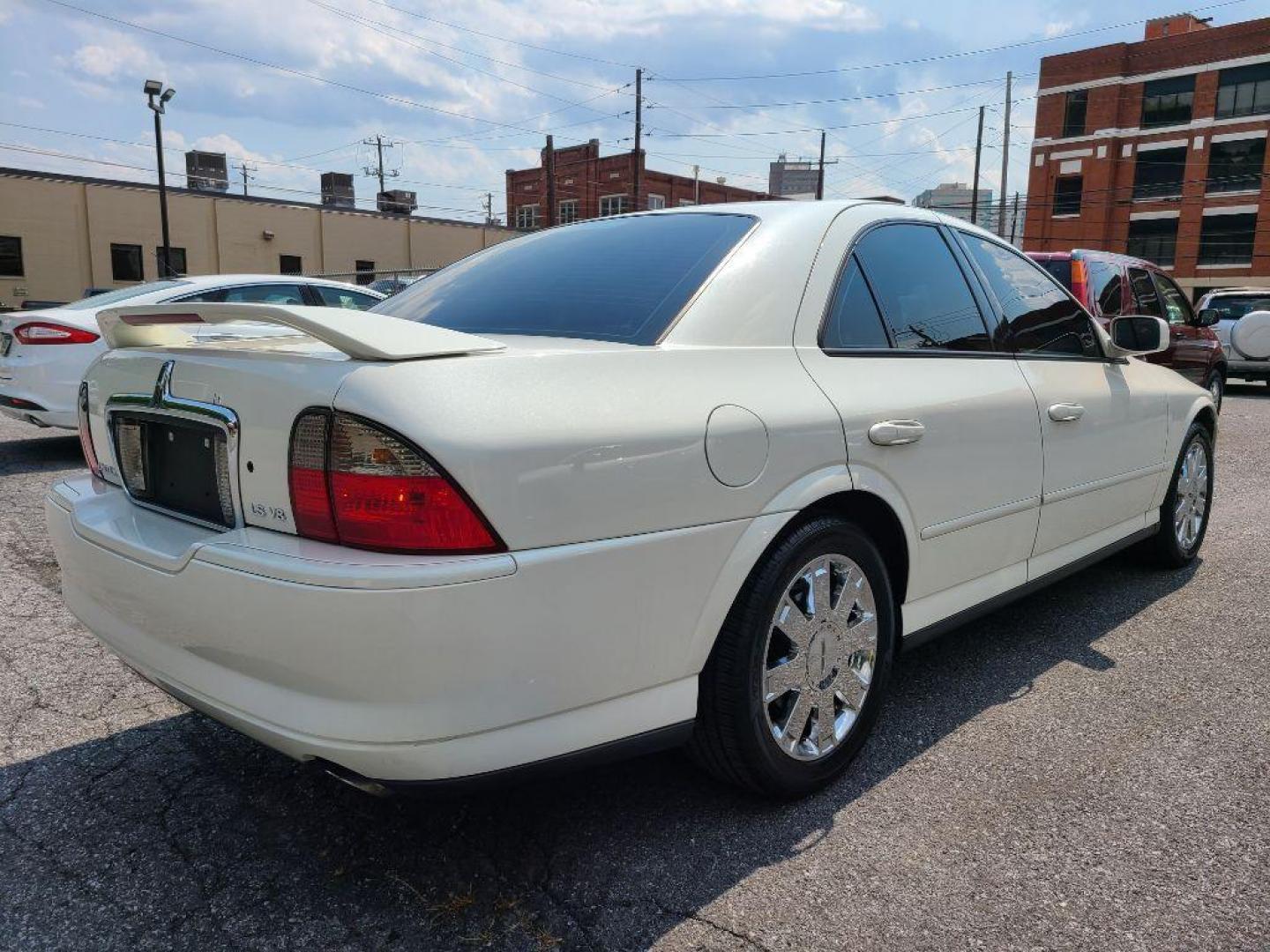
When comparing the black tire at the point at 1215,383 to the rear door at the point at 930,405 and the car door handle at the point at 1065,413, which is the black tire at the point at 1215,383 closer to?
the car door handle at the point at 1065,413

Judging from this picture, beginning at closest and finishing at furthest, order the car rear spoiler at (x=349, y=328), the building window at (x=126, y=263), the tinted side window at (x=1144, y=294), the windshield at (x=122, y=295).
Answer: the car rear spoiler at (x=349, y=328)
the windshield at (x=122, y=295)
the tinted side window at (x=1144, y=294)
the building window at (x=126, y=263)

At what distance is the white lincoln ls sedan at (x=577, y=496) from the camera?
178cm

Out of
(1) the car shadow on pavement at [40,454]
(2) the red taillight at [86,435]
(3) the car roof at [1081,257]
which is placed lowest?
(1) the car shadow on pavement at [40,454]

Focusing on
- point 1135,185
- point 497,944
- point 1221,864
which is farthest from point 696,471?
point 1135,185

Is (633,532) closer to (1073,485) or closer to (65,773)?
(65,773)

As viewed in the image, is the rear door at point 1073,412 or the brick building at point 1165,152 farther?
the brick building at point 1165,152

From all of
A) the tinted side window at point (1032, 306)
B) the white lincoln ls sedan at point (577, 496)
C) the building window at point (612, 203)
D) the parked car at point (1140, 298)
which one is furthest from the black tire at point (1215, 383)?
the building window at point (612, 203)

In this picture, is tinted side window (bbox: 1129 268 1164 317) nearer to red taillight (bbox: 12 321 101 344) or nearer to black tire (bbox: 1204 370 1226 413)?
black tire (bbox: 1204 370 1226 413)

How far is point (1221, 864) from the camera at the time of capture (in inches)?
87.5

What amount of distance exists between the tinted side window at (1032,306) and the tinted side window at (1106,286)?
425 cm

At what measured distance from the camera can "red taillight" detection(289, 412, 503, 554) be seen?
176 cm

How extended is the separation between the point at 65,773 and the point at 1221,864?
119 inches

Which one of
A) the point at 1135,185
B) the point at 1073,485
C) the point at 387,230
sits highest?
the point at 1135,185

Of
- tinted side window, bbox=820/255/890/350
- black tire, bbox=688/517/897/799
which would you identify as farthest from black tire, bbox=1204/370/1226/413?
black tire, bbox=688/517/897/799
